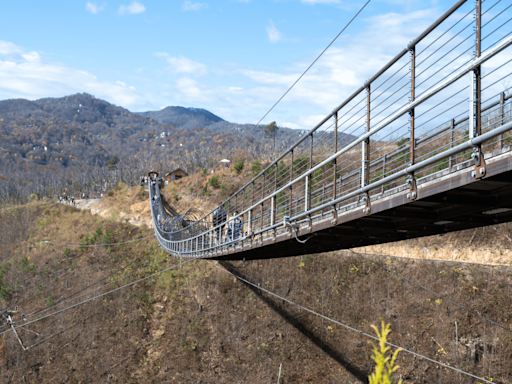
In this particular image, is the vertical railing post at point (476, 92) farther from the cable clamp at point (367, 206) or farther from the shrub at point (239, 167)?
the shrub at point (239, 167)

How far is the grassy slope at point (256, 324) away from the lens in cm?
1270

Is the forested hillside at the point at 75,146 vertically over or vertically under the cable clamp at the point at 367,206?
over

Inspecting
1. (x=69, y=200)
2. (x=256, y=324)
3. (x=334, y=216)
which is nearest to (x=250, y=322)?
(x=256, y=324)

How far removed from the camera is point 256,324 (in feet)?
53.7

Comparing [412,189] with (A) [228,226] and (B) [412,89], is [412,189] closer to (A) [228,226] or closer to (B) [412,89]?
(B) [412,89]

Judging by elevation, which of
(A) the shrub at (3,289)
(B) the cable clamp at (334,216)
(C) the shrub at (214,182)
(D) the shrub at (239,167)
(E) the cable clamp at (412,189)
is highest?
(D) the shrub at (239,167)

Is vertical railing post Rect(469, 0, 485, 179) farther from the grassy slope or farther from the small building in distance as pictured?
the small building in distance

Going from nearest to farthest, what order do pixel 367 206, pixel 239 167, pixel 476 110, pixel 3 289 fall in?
1. pixel 476 110
2. pixel 367 206
3. pixel 3 289
4. pixel 239 167

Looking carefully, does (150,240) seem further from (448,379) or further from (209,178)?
(448,379)

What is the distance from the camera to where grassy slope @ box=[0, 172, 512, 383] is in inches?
500

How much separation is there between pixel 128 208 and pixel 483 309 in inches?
906

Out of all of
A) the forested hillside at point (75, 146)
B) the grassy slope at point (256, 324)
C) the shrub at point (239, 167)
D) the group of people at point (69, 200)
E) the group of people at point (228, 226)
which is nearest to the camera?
the group of people at point (228, 226)

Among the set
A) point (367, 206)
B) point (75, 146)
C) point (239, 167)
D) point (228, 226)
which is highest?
point (75, 146)

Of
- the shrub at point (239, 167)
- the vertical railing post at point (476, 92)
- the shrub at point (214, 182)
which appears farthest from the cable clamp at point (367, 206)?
the shrub at point (239, 167)
